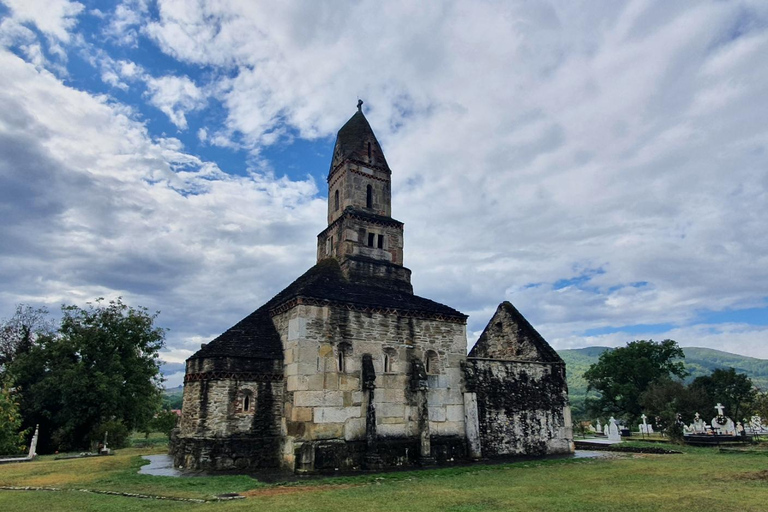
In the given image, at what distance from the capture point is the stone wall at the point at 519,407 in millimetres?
21984

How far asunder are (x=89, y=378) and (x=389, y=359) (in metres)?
22.9

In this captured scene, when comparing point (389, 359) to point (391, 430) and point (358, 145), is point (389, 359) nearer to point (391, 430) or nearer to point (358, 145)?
point (391, 430)

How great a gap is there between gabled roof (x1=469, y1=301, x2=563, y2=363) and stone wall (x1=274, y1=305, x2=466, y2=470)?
19.4 feet

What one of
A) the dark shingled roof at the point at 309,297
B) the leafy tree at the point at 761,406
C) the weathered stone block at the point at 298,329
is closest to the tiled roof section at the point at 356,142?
the dark shingled roof at the point at 309,297

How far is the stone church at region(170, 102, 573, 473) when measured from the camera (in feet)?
59.3

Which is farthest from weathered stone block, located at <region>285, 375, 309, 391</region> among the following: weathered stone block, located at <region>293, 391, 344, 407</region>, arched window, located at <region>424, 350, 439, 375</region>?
arched window, located at <region>424, 350, 439, 375</region>

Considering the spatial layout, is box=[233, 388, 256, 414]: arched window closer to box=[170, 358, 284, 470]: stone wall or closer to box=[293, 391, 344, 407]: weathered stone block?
box=[170, 358, 284, 470]: stone wall

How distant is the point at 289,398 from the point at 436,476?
6.43 metres

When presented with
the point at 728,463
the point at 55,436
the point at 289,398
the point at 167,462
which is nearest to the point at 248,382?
the point at 289,398

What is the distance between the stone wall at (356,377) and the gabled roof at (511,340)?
5.90 metres

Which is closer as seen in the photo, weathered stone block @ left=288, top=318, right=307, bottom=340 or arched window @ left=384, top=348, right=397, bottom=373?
weathered stone block @ left=288, top=318, right=307, bottom=340

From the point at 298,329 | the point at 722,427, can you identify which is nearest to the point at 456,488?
→ the point at 298,329

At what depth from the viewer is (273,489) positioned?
1380cm

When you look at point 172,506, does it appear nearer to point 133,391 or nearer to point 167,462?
point 167,462
